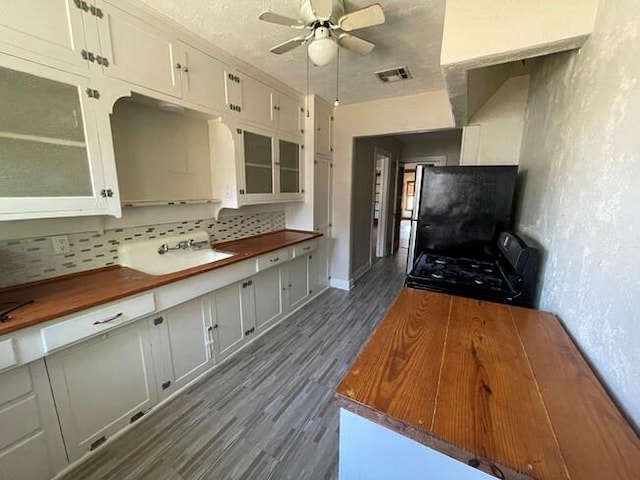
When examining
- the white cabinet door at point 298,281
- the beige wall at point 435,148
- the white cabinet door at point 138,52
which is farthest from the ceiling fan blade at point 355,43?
the beige wall at point 435,148

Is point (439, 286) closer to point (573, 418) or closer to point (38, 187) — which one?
point (573, 418)

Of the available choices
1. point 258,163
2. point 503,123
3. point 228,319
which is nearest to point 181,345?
point 228,319

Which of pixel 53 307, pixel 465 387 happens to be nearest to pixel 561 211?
pixel 465 387

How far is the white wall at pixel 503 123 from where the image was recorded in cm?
252

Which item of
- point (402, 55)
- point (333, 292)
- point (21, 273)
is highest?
point (402, 55)

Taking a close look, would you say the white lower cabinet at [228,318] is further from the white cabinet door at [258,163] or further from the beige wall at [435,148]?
the beige wall at [435,148]

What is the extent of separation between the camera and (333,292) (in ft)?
12.7

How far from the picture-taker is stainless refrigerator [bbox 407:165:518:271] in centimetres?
213

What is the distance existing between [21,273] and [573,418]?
2.47 metres

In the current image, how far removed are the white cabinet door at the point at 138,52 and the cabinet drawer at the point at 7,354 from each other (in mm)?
1467

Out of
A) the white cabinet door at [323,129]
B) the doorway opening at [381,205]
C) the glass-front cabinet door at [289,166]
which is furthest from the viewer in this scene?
the doorway opening at [381,205]

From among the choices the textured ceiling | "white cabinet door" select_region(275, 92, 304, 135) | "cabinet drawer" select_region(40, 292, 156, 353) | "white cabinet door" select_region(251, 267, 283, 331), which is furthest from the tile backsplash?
the textured ceiling

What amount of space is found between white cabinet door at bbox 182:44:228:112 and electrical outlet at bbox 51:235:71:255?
1.24 metres

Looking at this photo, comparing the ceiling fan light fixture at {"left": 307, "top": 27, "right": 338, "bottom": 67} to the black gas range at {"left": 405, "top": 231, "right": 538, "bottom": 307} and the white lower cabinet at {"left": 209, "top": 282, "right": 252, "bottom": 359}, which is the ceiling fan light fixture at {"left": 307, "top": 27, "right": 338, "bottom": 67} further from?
Result: the white lower cabinet at {"left": 209, "top": 282, "right": 252, "bottom": 359}
